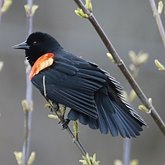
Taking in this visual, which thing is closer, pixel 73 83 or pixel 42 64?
pixel 73 83

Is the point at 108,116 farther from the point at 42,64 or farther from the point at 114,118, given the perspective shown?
the point at 42,64

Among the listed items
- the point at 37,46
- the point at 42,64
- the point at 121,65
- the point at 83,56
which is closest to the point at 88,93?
the point at 42,64

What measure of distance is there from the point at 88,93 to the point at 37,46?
30.9 inches

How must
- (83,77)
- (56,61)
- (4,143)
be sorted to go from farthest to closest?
(4,143) → (56,61) → (83,77)

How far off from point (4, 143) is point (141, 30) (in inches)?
63.5

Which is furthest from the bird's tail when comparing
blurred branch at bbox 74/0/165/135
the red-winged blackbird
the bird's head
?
the bird's head

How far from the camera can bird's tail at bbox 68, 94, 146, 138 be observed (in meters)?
2.85

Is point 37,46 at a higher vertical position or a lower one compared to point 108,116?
higher

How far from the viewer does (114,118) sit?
9.73ft

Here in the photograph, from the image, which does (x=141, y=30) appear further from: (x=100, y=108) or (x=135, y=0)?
(x=100, y=108)

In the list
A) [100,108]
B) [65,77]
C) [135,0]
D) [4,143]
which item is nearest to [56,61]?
[65,77]

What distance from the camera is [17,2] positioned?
6223 millimetres

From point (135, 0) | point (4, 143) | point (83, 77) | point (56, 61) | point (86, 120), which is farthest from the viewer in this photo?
point (135, 0)

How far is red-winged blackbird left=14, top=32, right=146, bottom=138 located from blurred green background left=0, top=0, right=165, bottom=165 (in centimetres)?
264
